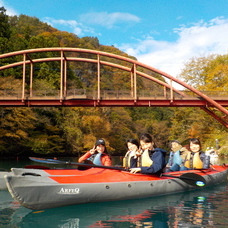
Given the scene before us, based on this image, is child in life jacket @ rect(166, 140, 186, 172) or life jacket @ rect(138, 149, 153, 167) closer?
life jacket @ rect(138, 149, 153, 167)

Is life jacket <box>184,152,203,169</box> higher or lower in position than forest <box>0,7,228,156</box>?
lower

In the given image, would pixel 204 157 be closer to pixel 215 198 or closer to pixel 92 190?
pixel 215 198

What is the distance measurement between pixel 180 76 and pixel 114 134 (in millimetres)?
12909

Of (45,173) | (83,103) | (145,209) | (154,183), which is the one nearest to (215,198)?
(154,183)

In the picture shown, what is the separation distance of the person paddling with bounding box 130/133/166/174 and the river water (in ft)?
2.60

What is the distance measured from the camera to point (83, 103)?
74.6 feet

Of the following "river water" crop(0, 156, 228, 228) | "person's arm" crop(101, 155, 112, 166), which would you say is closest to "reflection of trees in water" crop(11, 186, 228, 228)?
"river water" crop(0, 156, 228, 228)

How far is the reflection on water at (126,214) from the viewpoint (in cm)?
529

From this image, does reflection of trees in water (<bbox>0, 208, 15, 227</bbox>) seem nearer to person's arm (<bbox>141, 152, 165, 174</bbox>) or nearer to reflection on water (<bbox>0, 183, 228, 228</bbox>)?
reflection on water (<bbox>0, 183, 228, 228</bbox>)

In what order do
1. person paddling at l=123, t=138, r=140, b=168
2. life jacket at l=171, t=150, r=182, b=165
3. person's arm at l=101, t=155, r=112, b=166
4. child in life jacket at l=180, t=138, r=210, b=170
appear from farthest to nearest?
life jacket at l=171, t=150, r=182, b=165
child in life jacket at l=180, t=138, r=210, b=170
person's arm at l=101, t=155, r=112, b=166
person paddling at l=123, t=138, r=140, b=168

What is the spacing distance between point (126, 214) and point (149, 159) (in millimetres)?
1834

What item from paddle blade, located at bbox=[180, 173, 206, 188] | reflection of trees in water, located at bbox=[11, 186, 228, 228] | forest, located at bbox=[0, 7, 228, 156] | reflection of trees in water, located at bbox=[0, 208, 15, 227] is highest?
forest, located at bbox=[0, 7, 228, 156]

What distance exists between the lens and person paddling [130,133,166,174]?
7309 millimetres

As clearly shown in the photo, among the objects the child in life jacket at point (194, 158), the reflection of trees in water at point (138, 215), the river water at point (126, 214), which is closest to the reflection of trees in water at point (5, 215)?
the river water at point (126, 214)
